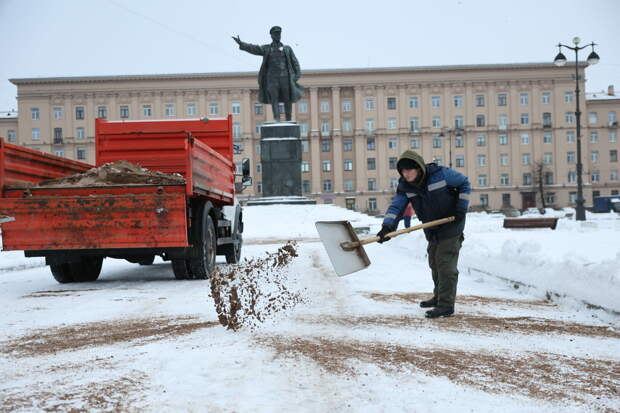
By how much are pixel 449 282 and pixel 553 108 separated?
8226 centimetres

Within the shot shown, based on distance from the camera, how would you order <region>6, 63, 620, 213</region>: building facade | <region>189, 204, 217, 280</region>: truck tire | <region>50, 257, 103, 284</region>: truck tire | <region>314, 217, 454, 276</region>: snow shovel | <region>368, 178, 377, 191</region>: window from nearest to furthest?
1. <region>314, 217, 454, 276</region>: snow shovel
2. <region>189, 204, 217, 280</region>: truck tire
3. <region>50, 257, 103, 284</region>: truck tire
4. <region>368, 178, 377, 191</region>: window
5. <region>6, 63, 620, 213</region>: building facade

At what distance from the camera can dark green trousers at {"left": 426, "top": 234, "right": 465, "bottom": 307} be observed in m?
5.11

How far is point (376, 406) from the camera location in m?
2.69

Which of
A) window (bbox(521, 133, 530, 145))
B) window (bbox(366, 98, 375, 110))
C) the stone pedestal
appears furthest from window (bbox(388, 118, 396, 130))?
the stone pedestal

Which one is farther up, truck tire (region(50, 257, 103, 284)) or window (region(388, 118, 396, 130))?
window (region(388, 118, 396, 130))

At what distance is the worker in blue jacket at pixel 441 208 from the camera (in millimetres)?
5090

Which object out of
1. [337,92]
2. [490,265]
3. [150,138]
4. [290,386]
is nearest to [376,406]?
[290,386]

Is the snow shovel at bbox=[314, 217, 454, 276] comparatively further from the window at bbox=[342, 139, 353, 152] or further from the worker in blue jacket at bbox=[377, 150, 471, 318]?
the window at bbox=[342, 139, 353, 152]

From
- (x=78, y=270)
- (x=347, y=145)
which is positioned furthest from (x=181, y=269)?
(x=347, y=145)

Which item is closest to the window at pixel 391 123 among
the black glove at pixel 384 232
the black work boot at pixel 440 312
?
the black glove at pixel 384 232

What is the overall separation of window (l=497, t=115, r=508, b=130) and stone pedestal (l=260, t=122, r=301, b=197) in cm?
6053

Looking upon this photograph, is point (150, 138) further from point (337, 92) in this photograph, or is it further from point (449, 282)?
point (337, 92)

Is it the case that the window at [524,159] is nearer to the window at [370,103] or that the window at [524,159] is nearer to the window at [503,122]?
the window at [503,122]

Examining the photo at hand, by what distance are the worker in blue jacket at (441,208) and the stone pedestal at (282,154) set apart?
20.4 metres
